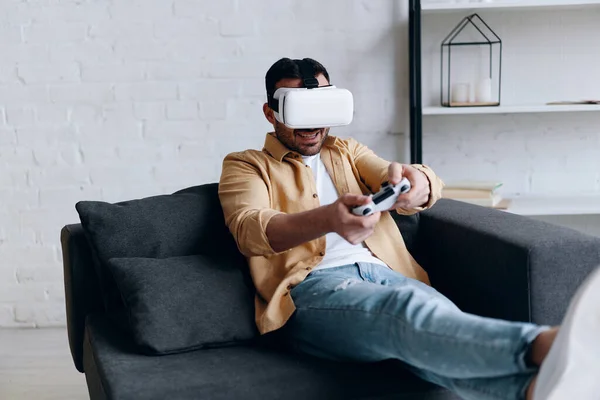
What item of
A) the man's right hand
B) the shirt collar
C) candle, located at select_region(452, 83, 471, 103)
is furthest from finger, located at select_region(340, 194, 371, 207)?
candle, located at select_region(452, 83, 471, 103)

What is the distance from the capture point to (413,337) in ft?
5.26

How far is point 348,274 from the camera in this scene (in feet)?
6.55

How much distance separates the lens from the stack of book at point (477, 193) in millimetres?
2930

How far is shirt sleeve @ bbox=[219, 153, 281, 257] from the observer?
6.28 feet

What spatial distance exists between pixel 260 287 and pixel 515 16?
1.73 metres

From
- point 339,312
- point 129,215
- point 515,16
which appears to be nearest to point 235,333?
point 339,312

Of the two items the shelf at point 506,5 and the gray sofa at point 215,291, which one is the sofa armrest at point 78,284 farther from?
the shelf at point 506,5

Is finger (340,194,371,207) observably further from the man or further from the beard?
the beard

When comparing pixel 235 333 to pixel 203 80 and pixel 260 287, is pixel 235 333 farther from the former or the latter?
pixel 203 80

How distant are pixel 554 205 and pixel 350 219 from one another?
1.50m

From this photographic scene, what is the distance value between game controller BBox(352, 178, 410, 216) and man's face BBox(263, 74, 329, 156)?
10.7 inches

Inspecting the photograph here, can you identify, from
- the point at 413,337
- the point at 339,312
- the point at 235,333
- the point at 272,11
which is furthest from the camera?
the point at 272,11

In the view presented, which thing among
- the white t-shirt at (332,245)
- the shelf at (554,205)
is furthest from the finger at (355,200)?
the shelf at (554,205)

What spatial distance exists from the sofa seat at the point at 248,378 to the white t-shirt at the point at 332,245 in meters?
0.30
